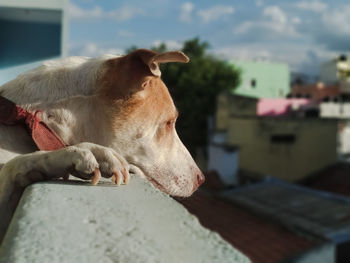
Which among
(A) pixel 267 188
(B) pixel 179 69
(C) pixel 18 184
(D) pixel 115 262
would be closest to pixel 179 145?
(C) pixel 18 184

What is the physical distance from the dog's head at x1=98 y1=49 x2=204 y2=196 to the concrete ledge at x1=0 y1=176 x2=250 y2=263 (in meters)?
1.04

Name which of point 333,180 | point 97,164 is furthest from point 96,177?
point 333,180

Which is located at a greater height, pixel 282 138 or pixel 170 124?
pixel 170 124

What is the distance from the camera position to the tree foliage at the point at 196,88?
2575 cm

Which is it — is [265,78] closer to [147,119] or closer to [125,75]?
[147,119]

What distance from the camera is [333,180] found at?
19.3m

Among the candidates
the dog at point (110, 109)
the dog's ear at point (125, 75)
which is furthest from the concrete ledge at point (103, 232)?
the dog's ear at point (125, 75)

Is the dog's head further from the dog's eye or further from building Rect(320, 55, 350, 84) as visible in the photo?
building Rect(320, 55, 350, 84)

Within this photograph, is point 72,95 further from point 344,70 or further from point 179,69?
point 344,70

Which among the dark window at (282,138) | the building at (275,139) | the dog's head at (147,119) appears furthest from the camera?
the dark window at (282,138)

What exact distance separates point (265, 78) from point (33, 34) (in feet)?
124

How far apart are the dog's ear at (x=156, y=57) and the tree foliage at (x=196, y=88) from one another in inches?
844

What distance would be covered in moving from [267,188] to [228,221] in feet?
12.5

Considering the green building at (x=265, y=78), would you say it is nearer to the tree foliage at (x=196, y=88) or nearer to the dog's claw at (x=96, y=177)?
the tree foliage at (x=196, y=88)
